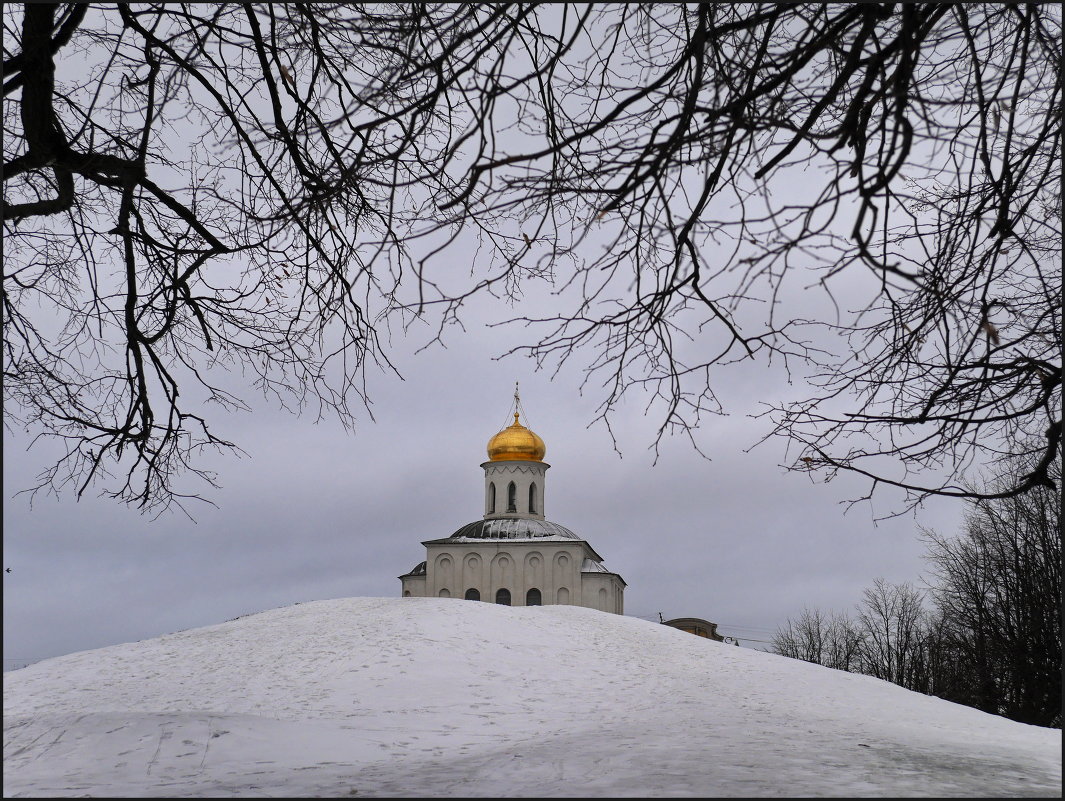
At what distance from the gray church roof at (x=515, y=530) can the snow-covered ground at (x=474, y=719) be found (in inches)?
817

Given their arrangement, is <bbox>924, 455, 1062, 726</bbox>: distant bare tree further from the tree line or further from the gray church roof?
the gray church roof

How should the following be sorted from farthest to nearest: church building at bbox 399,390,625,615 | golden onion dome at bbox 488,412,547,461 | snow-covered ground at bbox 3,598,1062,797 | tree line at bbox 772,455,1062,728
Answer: golden onion dome at bbox 488,412,547,461 < church building at bbox 399,390,625,615 < tree line at bbox 772,455,1062,728 < snow-covered ground at bbox 3,598,1062,797

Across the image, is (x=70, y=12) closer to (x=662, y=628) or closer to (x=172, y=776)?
(x=172, y=776)

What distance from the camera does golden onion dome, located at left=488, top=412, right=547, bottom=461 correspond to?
41.8 meters

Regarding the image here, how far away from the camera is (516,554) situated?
40.8 m

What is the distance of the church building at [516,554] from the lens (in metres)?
40.3

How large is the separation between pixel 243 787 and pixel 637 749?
2971 mm

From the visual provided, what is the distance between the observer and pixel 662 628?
19.6m

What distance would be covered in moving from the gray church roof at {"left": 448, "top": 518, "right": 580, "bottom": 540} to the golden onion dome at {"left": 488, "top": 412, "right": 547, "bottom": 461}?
275cm

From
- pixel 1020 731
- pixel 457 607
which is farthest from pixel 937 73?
pixel 457 607

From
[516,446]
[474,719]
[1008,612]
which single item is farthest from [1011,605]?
[516,446]

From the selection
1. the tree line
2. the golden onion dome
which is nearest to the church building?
the golden onion dome

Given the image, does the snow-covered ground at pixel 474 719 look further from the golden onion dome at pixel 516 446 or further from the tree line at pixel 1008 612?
the golden onion dome at pixel 516 446

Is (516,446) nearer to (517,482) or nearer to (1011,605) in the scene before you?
(517,482)
